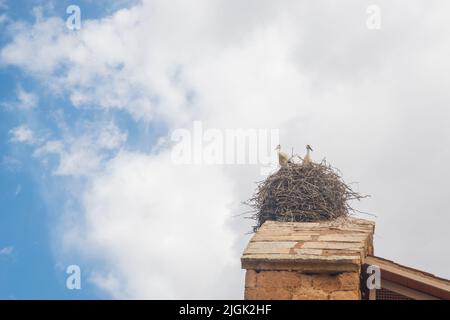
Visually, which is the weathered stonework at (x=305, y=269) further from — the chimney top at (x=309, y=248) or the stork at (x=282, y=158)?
the stork at (x=282, y=158)

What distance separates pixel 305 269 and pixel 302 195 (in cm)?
223

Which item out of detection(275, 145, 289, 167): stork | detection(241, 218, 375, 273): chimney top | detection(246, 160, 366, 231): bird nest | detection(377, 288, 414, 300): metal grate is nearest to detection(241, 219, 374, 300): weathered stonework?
detection(241, 218, 375, 273): chimney top

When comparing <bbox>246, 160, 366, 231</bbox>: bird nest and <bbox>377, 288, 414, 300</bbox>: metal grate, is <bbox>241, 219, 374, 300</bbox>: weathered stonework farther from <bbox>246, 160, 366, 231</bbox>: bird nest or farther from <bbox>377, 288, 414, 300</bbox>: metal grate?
<bbox>246, 160, 366, 231</bbox>: bird nest

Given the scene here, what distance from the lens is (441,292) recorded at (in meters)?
5.30

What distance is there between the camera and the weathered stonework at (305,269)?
5.06 meters

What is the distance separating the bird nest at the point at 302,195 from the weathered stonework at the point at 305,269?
5.03 ft

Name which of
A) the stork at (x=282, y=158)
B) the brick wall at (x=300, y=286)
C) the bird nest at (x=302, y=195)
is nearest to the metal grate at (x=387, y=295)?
the brick wall at (x=300, y=286)

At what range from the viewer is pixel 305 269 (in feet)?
16.9

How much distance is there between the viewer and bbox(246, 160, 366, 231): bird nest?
7113 mm

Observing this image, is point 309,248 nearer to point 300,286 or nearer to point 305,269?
point 305,269

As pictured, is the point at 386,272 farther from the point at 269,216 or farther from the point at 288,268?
the point at 269,216
